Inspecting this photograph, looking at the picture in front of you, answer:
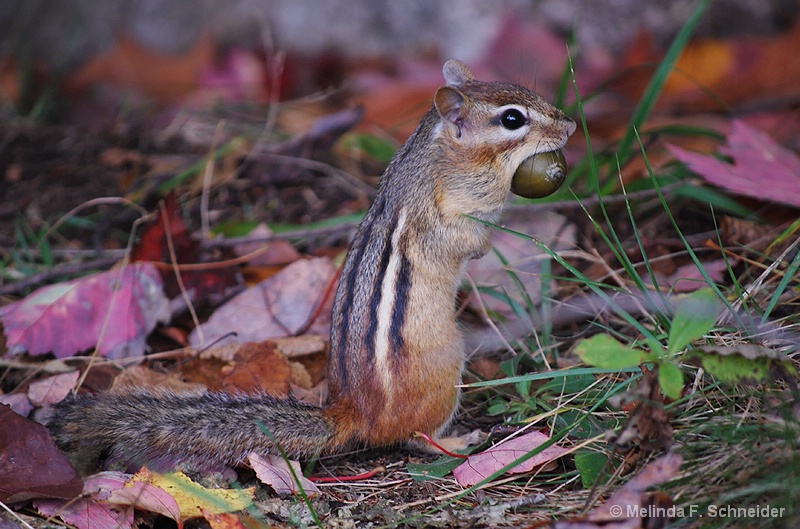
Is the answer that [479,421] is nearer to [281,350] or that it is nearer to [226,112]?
[281,350]

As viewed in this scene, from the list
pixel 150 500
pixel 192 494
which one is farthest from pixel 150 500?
pixel 192 494

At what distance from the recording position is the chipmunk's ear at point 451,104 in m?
3.01

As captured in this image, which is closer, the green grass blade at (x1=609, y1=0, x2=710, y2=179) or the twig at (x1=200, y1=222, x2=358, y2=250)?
the green grass blade at (x1=609, y1=0, x2=710, y2=179)

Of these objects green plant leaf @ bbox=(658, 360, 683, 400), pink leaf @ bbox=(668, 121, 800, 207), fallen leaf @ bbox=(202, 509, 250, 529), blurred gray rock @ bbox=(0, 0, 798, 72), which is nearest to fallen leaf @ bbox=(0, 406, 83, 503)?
fallen leaf @ bbox=(202, 509, 250, 529)

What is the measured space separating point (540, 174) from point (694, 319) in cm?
107

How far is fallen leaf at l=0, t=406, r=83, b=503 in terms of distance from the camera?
7.73 ft

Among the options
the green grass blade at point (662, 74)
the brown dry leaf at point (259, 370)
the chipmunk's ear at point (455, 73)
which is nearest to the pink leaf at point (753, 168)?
the green grass blade at point (662, 74)

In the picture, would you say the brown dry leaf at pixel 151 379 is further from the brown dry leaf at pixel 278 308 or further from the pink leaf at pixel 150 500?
the pink leaf at pixel 150 500

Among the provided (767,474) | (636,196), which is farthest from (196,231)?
(767,474)

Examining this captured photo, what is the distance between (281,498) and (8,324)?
1568 millimetres

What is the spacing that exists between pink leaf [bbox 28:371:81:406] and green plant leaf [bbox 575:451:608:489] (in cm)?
192

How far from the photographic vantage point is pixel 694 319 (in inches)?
83.1

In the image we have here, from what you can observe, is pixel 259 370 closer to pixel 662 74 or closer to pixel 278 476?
pixel 278 476

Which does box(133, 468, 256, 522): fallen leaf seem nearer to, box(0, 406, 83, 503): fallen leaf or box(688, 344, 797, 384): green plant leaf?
box(0, 406, 83, 503): fallen leaf
